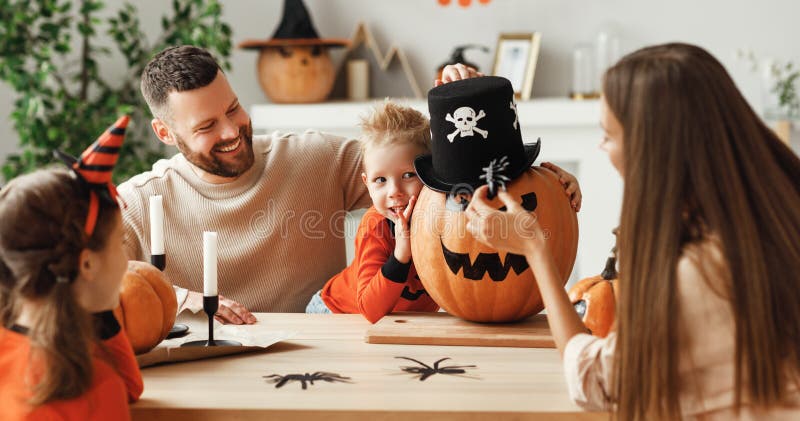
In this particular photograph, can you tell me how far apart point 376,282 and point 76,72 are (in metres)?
2.68

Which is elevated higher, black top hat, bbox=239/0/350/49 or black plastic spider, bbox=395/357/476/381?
black top hat, bbox=239/0/350/49

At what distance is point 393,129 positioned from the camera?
183cm

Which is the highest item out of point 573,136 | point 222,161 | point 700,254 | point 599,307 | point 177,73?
point 177,73

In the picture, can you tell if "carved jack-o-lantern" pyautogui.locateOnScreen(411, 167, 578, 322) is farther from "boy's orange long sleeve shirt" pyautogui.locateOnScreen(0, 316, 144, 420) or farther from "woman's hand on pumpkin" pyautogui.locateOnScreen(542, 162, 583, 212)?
"boy's orange long sleeve shirt" pyautogui.locateOnScreen(0, 316, 144, 420)

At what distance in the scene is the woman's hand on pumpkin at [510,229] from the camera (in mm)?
1296

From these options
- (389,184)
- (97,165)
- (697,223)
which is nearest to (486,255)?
(389,184)

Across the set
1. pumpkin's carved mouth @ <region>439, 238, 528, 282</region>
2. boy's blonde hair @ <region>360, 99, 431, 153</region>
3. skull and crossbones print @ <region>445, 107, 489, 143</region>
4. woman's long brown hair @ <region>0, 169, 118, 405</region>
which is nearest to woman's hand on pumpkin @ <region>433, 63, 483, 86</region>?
boy's blonde hair @ <region>360, 99, 431, 153</region>

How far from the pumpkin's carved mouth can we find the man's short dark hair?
79 centimetres

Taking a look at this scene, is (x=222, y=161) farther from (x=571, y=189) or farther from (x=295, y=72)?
(x=295, y=72)

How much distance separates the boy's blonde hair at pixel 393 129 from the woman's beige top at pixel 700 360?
76 centimetres

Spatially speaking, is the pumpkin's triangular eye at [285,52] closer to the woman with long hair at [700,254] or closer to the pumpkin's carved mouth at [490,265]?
the pumpkin's carved mouth at [490,265]

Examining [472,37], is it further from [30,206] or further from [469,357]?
[30,206]

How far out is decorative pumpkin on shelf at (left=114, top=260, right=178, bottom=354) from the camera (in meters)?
1.40

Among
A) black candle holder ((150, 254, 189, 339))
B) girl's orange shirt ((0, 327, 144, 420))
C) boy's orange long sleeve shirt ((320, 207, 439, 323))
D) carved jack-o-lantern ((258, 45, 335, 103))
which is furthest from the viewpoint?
carved jack-o-lantern ((258, 45, 335, 103))
